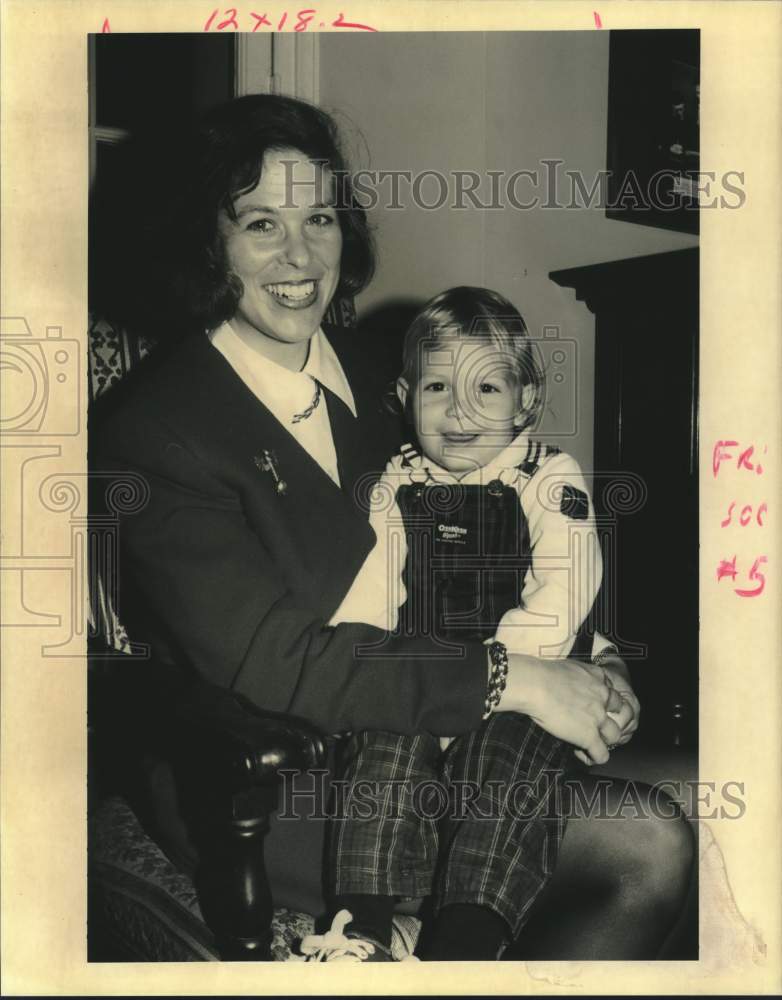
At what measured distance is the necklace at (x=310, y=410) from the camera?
4.27ft

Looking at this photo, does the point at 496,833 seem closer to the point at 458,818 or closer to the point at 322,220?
the point at 458,818

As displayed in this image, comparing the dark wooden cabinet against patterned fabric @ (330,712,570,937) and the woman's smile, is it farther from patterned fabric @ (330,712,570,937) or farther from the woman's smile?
the woman's smile

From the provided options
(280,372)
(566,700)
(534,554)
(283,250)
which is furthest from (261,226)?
(566,700)

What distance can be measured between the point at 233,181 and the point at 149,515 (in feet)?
1.38

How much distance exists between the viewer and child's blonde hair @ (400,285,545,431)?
1.23 metres

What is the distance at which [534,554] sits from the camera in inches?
50.0

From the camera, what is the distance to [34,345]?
47.9 inches

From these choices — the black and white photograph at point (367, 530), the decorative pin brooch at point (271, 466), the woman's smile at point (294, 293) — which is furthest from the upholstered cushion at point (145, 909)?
the woman's smile at point (294, 293)

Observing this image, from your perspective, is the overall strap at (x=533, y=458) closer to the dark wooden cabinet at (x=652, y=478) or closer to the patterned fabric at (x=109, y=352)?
the dark wooden cabinet at (x=652, y=478)

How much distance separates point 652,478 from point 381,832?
2.01 feet

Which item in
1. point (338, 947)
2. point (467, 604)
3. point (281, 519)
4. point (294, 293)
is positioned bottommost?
point (338, 947)

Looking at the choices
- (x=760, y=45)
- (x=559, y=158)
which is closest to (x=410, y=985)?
(x=559, y=158)

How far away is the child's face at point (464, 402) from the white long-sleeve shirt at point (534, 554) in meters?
0.02

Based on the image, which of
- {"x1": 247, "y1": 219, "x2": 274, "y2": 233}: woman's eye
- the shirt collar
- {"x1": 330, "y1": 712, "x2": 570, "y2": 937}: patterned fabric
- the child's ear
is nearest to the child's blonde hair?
the child's ear
